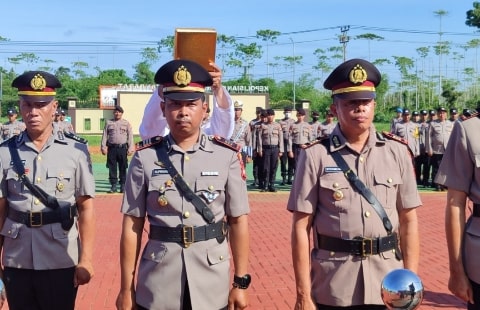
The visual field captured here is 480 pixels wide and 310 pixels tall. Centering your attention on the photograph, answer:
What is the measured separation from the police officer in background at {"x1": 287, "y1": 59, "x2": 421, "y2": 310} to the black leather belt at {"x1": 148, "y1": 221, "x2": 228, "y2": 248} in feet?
1.47

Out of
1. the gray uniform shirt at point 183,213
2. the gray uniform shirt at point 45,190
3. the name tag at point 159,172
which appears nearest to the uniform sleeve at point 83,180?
the gray uniform shirt at point 45,190

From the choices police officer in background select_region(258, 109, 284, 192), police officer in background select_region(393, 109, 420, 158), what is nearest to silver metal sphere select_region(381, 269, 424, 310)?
→ police officer in background select_region(258, 109, 284, 192)

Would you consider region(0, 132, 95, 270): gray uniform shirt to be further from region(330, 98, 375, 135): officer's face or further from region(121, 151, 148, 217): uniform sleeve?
region(330, 98, 375, 135): officer's face

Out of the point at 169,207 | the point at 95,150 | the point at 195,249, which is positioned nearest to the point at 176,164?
the point at 169,207

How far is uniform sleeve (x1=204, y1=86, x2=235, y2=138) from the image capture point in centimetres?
422

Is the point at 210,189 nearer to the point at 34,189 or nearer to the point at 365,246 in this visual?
the point at 365,246

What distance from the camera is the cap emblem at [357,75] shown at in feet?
10.9

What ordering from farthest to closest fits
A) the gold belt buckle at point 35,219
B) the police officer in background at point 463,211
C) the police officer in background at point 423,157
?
1. the police officer in background at point 423,157
2. the gold belt buckle at point 35,219
3. the police officer in background at point 463,211

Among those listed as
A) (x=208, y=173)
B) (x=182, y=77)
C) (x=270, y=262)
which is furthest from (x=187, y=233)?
(x=270, y=262)

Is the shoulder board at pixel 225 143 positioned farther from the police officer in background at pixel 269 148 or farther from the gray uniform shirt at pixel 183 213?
the police officer in background at pixel 269 148

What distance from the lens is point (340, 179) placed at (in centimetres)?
332

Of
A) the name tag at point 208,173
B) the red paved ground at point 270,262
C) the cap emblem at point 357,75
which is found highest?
the cap emblem at point 357,75

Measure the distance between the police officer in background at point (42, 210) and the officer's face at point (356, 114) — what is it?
1.66 meters

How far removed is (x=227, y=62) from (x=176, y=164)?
7011cm
